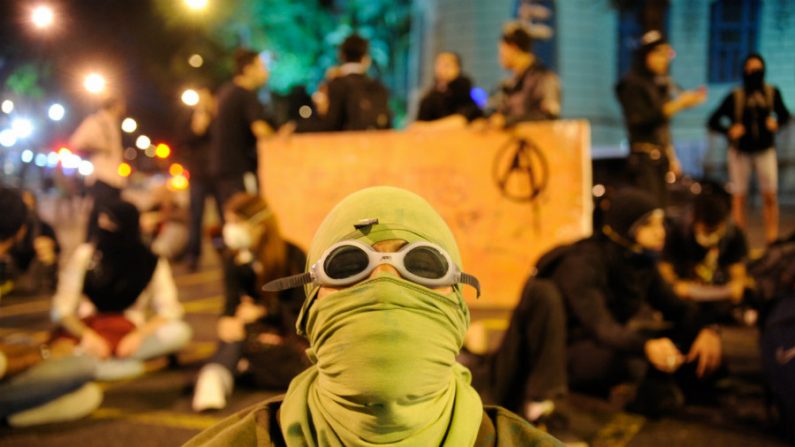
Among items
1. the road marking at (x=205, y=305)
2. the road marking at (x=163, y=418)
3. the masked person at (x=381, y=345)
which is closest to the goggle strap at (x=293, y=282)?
the masked person at (x=381, y=345)

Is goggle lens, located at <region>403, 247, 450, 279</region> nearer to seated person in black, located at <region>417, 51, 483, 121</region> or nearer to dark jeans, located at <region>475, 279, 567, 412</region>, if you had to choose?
dark jeans, located at <region>475, 279, 567, 412</region>

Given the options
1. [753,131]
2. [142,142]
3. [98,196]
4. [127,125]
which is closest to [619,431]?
[753,131]

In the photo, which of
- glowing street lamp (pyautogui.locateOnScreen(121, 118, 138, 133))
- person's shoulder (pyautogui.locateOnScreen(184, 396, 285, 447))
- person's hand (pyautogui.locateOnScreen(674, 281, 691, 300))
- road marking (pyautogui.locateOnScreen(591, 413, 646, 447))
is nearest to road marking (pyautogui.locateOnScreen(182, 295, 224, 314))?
glowing street lamp (pyautogui.locateOnScreen(121, 118, 138, 133))

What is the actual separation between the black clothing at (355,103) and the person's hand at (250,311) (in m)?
3.29

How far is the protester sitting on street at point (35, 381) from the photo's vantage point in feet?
14.1

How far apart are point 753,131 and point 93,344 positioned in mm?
6014

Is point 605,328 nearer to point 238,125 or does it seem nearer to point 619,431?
point 619,431

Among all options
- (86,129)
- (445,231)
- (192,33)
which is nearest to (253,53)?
(86,129)

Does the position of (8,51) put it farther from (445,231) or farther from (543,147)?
(445,231)

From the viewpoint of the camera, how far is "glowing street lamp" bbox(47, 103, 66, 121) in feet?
99.4

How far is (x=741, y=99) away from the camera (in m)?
6.75

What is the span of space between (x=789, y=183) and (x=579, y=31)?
1425cm

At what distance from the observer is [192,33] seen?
26094mm

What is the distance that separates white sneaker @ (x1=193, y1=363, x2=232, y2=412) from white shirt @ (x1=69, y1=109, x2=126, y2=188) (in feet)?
13.5
